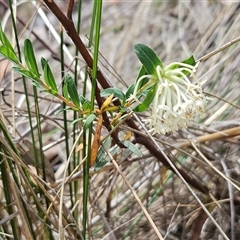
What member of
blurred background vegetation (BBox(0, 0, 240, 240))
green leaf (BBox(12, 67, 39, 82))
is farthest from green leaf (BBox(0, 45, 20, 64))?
blurred background vegetation (BBox(0, 0, 240, 240))

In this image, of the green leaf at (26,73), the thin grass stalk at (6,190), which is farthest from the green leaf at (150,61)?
the thin grass stalk at (6,190)

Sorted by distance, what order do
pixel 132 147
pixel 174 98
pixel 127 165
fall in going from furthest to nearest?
pixel 127 165
pixel 132 147
pixel 174 98

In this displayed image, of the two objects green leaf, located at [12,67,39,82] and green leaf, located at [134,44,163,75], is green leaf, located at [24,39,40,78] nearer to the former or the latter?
green leaf, located at [12,67,39,82]

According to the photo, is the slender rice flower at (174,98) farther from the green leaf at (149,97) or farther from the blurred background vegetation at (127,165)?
the blurred background vegetation at (127,165)

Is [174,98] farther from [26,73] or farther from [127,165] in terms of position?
[127,165]

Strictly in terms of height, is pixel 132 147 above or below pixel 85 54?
below

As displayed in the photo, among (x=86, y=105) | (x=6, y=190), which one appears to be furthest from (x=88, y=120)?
(x=6, y=190)

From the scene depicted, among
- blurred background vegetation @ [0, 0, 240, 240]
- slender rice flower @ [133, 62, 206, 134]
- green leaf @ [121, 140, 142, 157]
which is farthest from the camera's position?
blurred background vegetation @ [0, 0, 240, 240]

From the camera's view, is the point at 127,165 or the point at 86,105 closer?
the point at 86,105

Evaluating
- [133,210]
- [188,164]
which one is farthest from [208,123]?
[133,210]

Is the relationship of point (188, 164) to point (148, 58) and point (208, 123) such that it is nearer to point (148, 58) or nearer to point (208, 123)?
point (208, 123)
